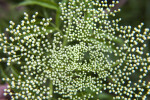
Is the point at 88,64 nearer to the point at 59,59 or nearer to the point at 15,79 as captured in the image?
the point at 59,59

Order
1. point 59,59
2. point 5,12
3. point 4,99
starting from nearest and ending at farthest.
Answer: point 59,59
point 4,99
point 5,12

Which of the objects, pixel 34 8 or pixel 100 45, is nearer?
pixel 100 45

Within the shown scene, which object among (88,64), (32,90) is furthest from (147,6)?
(32,90)

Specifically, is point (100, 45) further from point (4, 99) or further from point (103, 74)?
point (4, 99)

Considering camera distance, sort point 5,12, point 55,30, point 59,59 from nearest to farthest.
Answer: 1. point 59,59
2. point 55,30
3. point 5,12

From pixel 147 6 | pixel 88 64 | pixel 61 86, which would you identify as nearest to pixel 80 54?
pixel 88 64

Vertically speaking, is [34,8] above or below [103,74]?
above

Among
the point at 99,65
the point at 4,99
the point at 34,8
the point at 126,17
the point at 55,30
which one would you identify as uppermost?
the point at 34,8

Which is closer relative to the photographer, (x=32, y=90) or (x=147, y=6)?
(x=32, y=90)

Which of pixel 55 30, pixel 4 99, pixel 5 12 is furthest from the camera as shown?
pixel 5 12
